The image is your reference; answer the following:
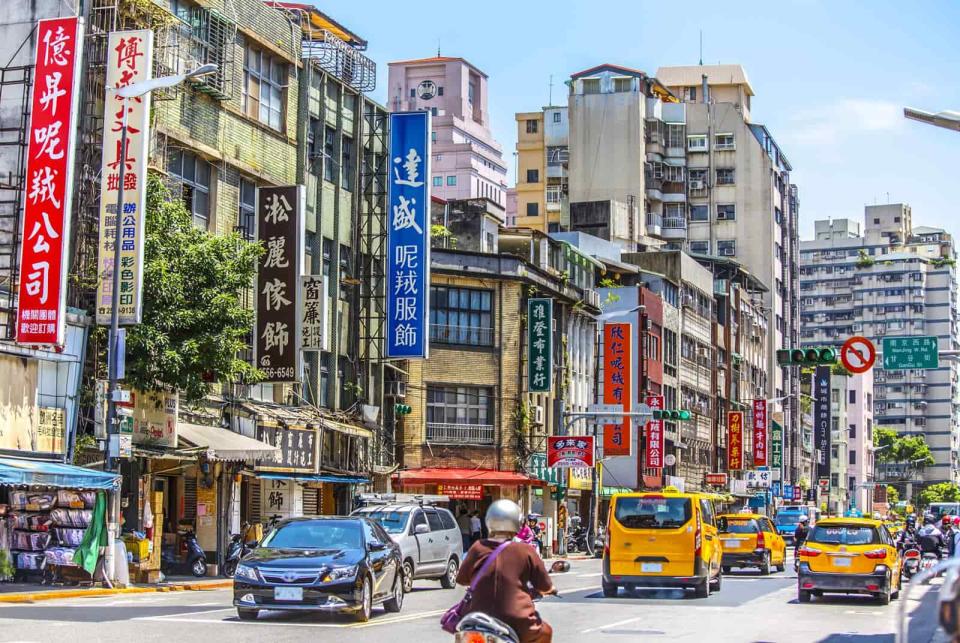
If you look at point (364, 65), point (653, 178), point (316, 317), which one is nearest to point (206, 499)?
point (316, 317)

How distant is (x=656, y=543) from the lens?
27.2m

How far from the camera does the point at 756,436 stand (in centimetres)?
10181

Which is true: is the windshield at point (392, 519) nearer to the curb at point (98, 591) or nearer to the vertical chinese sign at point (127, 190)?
the curb at point (98, 591)

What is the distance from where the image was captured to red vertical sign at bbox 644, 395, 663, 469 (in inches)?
2891

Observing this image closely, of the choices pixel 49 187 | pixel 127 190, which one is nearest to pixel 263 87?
pixel 127 190

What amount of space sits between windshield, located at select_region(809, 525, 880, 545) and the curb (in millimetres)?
12735

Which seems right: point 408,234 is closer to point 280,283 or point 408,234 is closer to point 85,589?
point 280,283

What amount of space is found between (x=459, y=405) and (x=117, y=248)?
91.5ft

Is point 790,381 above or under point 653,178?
under

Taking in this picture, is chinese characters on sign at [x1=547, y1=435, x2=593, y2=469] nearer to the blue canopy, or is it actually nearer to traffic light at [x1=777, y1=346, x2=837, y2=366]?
the blue canopy

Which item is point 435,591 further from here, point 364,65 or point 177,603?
point 364,65

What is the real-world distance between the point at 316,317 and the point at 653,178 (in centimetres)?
7385

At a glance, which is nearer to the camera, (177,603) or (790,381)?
(177,603)

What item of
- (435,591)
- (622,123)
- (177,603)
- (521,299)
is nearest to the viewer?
(177,603)
